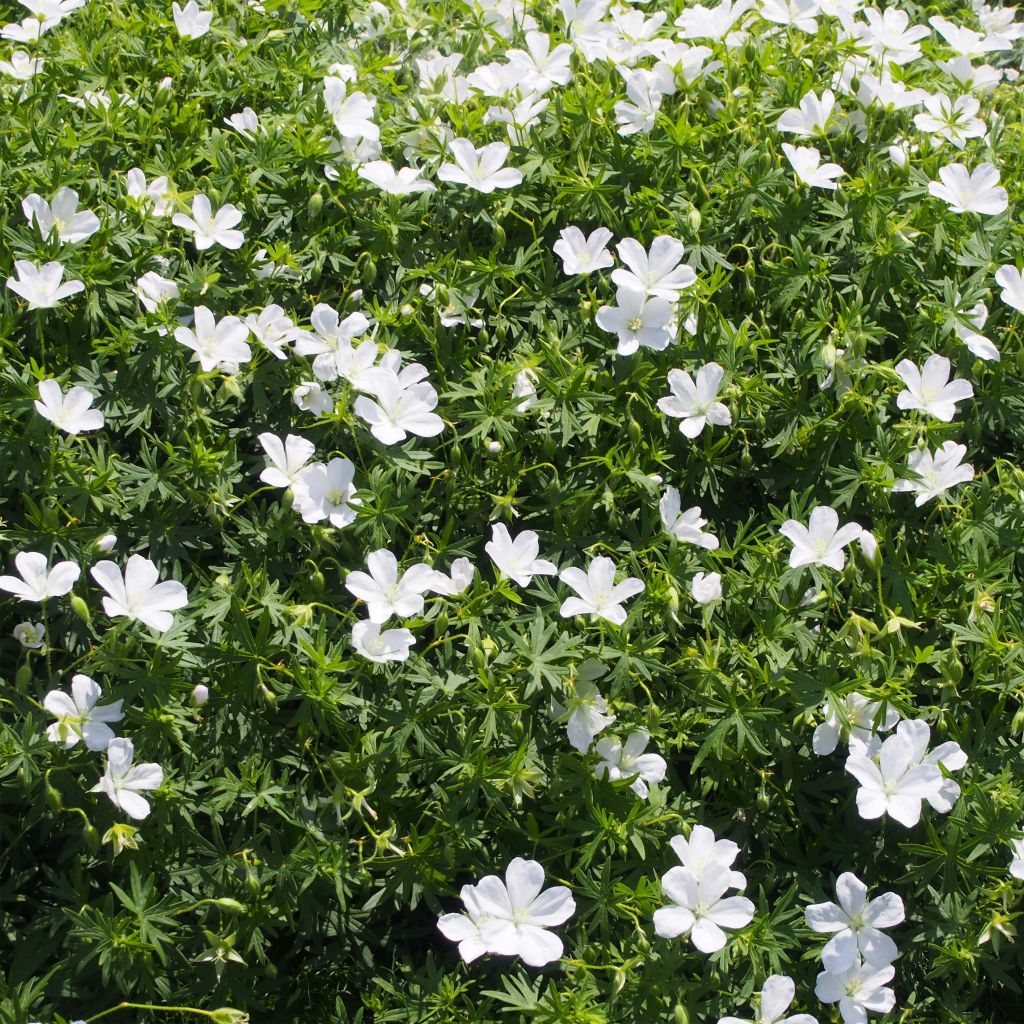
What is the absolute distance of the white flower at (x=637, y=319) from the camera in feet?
8.79

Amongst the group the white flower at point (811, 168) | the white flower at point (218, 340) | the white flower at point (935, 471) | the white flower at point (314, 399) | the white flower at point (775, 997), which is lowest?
the white flower at point (775, 997)

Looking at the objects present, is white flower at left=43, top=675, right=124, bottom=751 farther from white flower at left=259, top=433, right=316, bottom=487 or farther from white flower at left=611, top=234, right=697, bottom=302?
white flower at left=611, top=234, right=697, bottom=302

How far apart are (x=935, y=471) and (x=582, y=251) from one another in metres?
0.96

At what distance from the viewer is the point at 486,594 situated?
2.38 meters

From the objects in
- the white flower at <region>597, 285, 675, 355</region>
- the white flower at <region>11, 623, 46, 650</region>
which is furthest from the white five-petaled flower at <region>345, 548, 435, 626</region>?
the white flower at <region>597, 285, 675, 355</region>

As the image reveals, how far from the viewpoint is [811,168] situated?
296 centimetres

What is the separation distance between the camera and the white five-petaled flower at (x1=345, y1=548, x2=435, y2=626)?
7.53 feet

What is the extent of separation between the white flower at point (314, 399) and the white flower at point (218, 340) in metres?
0.14

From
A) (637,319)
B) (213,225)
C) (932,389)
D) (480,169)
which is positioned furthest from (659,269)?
(213,225)

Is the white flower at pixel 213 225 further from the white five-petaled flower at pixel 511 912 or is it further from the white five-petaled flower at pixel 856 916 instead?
the white five-petaled flower at pixel 856 916

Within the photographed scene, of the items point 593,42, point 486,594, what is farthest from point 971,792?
point 593,42

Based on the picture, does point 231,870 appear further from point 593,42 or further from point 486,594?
point 593,42

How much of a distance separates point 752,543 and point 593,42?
1556mm

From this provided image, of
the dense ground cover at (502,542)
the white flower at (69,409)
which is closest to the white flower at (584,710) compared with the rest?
the dense ground cover at (502,542)
